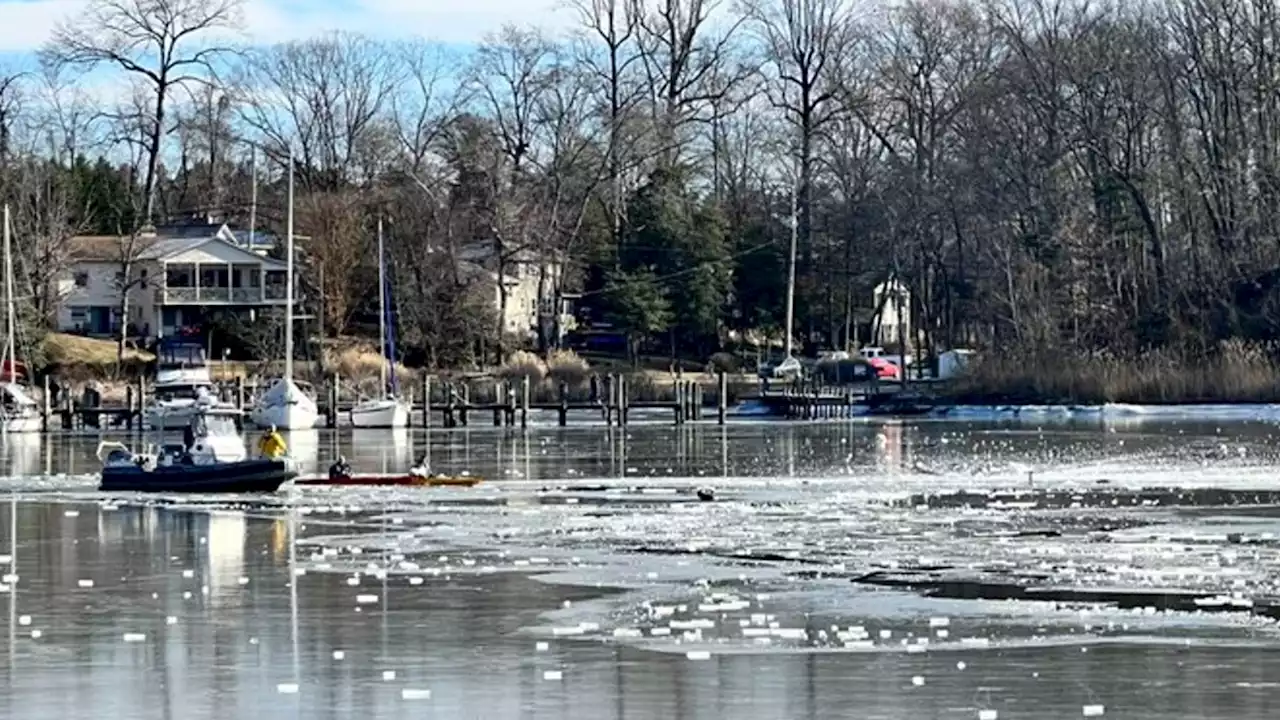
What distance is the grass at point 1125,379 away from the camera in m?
81.6

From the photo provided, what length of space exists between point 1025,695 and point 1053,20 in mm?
78170

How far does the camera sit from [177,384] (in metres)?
84.9

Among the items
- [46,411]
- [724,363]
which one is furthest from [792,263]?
[46,411]

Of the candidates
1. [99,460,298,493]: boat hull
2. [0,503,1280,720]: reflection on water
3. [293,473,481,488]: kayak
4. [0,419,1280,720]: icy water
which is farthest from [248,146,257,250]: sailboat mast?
[0,503,1280,720]: reflection on water

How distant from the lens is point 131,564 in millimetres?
31000

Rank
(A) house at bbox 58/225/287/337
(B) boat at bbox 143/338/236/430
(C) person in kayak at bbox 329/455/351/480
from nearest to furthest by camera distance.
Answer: (C) person in kayak at bbox 329/455/351/480, (B) boat at bbox 143/338/236/430, (A) house at bbox 58/225/287/337

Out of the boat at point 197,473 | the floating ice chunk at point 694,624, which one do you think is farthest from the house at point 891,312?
the floating ice chunk at point 694,624

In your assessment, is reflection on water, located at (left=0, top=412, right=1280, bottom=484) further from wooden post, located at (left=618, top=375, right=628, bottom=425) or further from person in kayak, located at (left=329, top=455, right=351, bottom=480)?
person in kayak, located at (left=329, top=455, right=351, bottom=480)

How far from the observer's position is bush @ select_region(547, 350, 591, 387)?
9238cm

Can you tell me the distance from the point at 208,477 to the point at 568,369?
49.1 metres

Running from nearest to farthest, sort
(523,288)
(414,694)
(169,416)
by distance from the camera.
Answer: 1. (414,694)
2. (169,416)
3. (523,288)

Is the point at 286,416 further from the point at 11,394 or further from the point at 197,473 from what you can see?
the point at 197,473

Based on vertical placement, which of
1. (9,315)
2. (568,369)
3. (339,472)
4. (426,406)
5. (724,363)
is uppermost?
(9,315)

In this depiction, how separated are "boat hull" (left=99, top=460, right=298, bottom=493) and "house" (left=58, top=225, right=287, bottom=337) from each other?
53042mm
